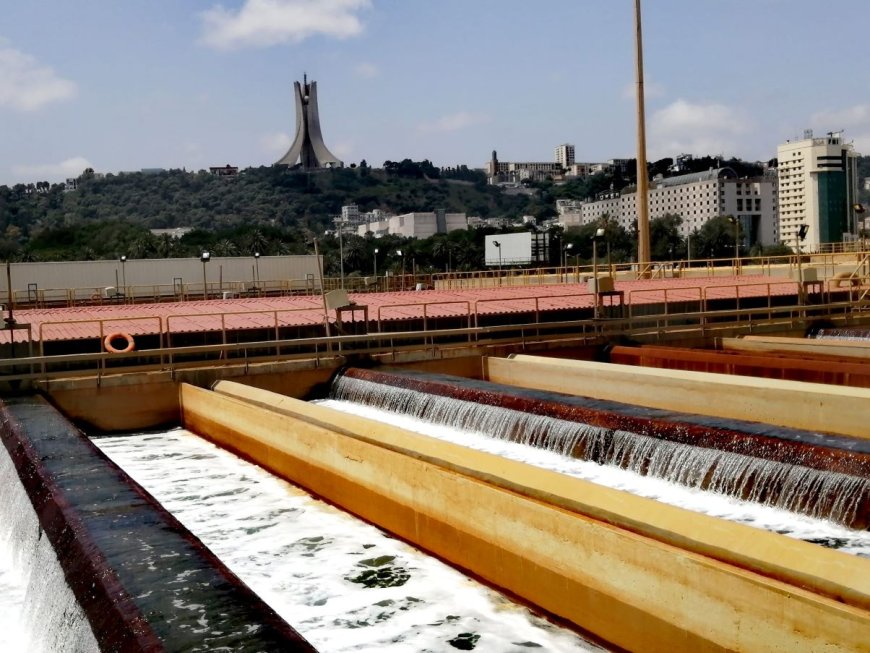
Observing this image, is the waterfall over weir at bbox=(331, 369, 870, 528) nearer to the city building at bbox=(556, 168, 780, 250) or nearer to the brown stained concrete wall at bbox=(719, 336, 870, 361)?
the brown stained concrete wall at bbox=(719, 336, 870, 361)

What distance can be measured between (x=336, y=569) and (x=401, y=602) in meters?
1.29

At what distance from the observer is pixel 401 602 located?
8.97 metres

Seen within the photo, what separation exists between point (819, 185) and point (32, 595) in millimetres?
186335

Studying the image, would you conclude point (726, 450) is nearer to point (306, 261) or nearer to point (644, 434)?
point (644, 434)

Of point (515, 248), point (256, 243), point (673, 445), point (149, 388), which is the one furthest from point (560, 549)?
point (256, 243)

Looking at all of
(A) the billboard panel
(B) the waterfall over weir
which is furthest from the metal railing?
(A) the billboard panel

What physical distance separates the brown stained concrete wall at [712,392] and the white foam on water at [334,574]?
6.68m

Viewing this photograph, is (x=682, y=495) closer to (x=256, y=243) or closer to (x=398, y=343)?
(x=398, y=343)

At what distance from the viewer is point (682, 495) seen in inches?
452

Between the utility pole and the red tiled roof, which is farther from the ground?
the utility pole

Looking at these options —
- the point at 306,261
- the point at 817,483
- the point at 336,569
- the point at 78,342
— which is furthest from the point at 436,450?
the point at 306,261

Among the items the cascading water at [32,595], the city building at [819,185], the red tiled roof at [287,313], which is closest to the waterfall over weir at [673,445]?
the red tiled roof at [287,313]

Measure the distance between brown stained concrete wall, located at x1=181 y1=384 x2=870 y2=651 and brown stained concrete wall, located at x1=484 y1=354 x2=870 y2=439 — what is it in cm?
587

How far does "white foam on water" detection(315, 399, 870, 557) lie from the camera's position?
967 cm
